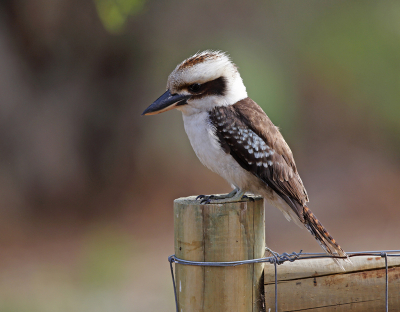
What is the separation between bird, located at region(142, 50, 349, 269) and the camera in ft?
8.02

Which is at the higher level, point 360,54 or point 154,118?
point 360,54

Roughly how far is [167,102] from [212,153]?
0.38 meters

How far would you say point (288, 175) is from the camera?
2.47 m

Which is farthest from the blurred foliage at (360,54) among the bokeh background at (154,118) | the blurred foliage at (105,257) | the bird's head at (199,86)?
the bird's head at (199,86)

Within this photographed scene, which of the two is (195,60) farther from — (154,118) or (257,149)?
(154,118)

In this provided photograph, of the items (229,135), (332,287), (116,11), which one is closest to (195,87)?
(229,135)

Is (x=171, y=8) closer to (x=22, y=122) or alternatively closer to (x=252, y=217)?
(x=22, y=122)

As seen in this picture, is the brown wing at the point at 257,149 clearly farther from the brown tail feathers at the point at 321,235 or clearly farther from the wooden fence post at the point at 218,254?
the wooden fence post at the point at 218,254

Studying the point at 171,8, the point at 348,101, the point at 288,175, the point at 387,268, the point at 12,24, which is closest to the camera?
the point at 387,268

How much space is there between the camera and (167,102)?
2.47 metres

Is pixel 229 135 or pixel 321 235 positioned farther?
pixel 229 135

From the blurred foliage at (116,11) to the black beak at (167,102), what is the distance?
17.7 ft

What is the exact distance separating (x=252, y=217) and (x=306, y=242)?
562 centimetres

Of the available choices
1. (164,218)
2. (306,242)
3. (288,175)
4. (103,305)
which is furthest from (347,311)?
(164,218)
